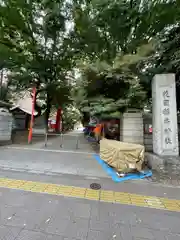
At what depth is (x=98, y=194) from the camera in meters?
3.07

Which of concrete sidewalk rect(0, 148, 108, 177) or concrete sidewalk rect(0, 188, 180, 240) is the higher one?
concrete sidewalk rect(0, 148, 108, 177)

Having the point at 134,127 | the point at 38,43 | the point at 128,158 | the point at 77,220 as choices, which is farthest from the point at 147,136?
the point at 38,43

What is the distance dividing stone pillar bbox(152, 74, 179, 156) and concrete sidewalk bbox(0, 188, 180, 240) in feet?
7.61

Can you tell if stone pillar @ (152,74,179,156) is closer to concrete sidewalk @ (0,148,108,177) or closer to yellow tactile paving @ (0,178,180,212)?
yellow tactile paving @ (0,178,180,212)

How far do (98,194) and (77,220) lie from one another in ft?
3.10

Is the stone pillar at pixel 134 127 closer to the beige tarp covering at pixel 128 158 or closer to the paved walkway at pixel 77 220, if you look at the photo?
the beige tarp covering at pixel 128 158

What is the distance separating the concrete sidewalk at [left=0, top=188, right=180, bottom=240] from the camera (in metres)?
1.92

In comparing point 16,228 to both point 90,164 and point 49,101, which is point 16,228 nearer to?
point 90,164

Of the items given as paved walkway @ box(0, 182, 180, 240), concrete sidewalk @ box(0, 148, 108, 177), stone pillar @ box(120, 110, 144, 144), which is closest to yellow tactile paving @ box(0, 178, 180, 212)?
paved walkway @ box(0, 182, 180, 240)


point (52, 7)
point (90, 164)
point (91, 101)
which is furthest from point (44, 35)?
point (90, 164)

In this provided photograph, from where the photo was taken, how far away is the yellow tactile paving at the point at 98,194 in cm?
278

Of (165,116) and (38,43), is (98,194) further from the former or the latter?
(38,43)

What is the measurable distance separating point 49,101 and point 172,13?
11713mm

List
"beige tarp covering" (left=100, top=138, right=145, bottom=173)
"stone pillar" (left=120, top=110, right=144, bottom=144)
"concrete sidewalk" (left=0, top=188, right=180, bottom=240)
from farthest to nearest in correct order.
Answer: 1. "stone pillar" (left=120, top=110, right=144, bottom=144)
2. "beige tarp covering" (left=100, top=138, right=145, bottom=173)
3. "concrete sidewalk" (left=0, top=188, right=180, bottom=240)
